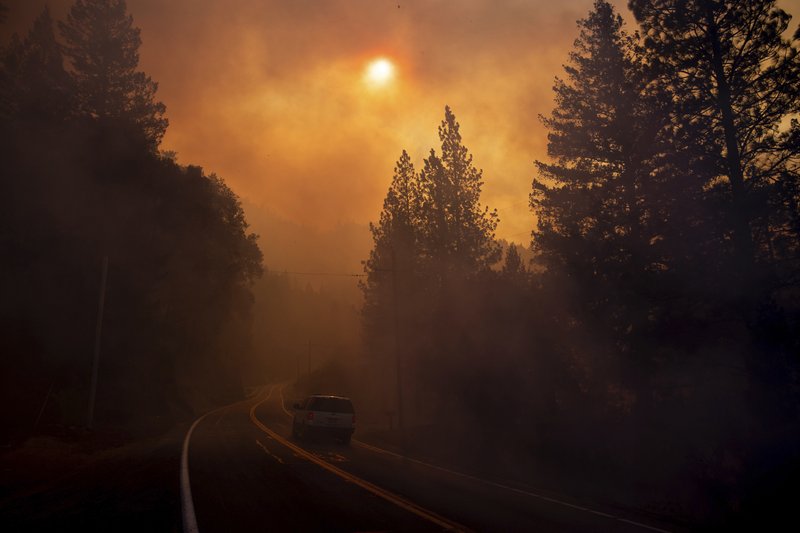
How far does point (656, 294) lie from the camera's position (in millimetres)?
18109

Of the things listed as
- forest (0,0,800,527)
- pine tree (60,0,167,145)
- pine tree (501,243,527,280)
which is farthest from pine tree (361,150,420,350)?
pine tree (60,0,167,145)

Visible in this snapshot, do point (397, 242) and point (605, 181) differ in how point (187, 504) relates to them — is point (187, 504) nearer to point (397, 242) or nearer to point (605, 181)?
point (605, 181)

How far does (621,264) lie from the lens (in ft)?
67.1

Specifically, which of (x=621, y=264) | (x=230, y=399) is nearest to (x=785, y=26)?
(x=621, y=264)

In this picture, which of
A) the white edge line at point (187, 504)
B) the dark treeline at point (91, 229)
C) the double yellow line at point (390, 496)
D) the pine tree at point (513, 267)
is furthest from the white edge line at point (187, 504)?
the pine tree at point (513, 267)

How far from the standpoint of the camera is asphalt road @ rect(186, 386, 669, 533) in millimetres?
7918

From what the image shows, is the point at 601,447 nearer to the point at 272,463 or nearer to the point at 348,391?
the point at 272,463

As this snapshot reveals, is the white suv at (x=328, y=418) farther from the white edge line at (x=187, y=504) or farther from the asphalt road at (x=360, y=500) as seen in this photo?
the white edge line at (x=187, y=504)

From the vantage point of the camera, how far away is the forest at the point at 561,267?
1572cm

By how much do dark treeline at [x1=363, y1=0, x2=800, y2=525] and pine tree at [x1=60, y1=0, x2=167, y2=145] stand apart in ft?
90.0

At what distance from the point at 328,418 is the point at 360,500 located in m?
12.4

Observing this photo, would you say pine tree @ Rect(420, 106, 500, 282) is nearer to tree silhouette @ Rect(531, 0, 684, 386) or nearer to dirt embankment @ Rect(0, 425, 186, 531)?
tree silhouette @ Rect(531, 0, 684, 386)

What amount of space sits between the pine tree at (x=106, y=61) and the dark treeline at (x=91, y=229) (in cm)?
7

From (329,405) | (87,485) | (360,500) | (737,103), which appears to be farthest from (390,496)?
(737,103)
